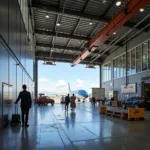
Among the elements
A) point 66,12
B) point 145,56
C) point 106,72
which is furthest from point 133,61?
point 66,12

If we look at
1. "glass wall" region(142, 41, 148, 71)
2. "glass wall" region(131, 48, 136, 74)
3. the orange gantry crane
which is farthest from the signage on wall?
the orange gantry crane

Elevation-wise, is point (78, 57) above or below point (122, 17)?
below

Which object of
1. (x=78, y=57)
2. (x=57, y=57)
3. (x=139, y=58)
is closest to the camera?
(x=139, y=58)

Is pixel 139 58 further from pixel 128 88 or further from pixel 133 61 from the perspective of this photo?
pixel 128 88

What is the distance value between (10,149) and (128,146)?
329 centimetres

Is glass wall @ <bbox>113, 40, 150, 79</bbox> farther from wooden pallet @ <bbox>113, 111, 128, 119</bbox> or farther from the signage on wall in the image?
wooden pallet @ <bbox>113, 111, 128, 119</bbox>

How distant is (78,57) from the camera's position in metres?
26.2

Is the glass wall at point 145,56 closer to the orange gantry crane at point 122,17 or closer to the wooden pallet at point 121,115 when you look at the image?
the orange gantry crane at point 122,17

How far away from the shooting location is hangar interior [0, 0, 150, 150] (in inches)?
253

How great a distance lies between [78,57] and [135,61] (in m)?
8.20

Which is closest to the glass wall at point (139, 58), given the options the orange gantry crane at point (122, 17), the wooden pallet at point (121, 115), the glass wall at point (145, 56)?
the glass wall at point (145, 56)

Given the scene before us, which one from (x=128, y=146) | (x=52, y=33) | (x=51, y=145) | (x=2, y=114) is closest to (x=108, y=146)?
(x=128, y=146)

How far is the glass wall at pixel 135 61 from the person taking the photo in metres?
23.6

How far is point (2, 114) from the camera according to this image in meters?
7.27
